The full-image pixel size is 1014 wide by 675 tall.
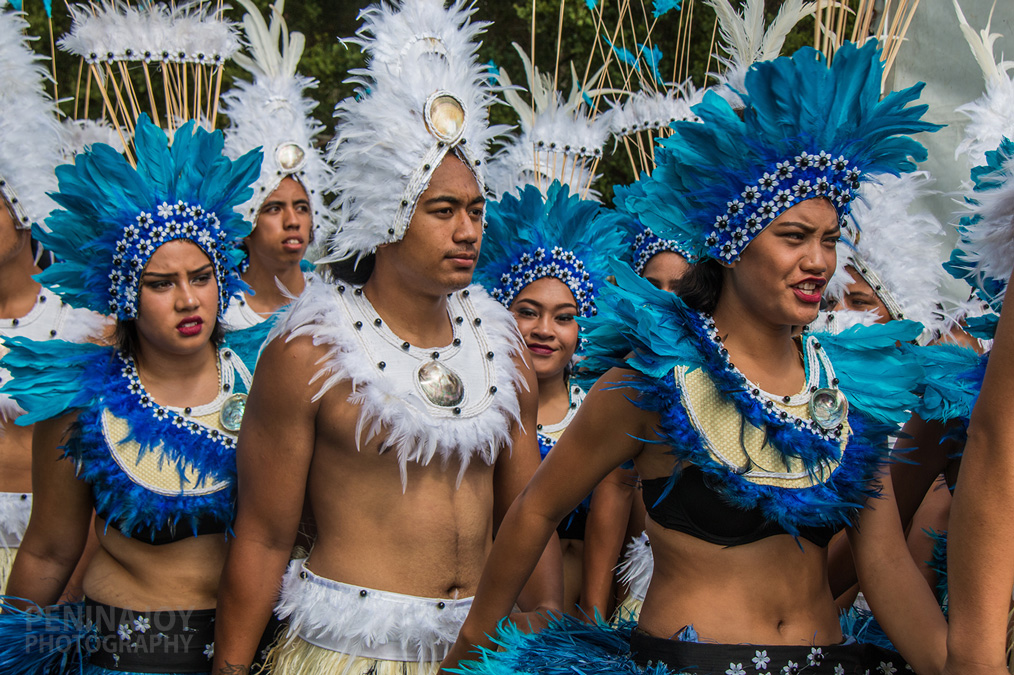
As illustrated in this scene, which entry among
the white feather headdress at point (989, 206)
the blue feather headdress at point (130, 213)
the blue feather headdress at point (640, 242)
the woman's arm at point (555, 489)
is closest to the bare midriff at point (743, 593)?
the woman's arm at point (555, 489)

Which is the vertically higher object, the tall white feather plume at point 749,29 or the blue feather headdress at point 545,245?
the tall white feather plume at point 749,29

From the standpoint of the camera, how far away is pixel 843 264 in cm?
449

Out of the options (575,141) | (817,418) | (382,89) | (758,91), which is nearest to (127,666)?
(382,89)

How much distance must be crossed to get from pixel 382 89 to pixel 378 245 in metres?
0.52

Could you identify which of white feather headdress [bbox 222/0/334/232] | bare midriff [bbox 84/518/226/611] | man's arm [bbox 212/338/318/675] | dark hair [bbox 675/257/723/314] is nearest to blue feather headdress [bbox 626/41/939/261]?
dark hair [bbox 675/257/723/314]

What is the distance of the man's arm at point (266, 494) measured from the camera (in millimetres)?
2955

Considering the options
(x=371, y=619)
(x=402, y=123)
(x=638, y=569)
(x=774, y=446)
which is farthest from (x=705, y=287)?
(x=638, y=569)

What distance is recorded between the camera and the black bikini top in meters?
2.39

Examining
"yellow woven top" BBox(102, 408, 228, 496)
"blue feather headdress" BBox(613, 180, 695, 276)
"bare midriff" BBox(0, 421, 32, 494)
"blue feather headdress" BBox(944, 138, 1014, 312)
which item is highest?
"blue feather headdress" BBox(944, 138, 1014, 312)

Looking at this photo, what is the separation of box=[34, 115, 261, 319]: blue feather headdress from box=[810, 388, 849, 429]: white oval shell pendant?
2.22 metres

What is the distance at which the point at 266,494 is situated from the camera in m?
2.98

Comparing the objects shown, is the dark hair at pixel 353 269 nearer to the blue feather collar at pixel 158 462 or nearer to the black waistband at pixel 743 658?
the blue feather collar at pixel 158 462

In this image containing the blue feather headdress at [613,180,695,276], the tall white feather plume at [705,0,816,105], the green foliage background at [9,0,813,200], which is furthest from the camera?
the green foliage background at [9,0,813,200]

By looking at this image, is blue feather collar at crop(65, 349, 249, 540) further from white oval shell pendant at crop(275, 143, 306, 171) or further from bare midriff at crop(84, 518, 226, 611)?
white oval shell pendant at crop(275, 143, 306, 171)
